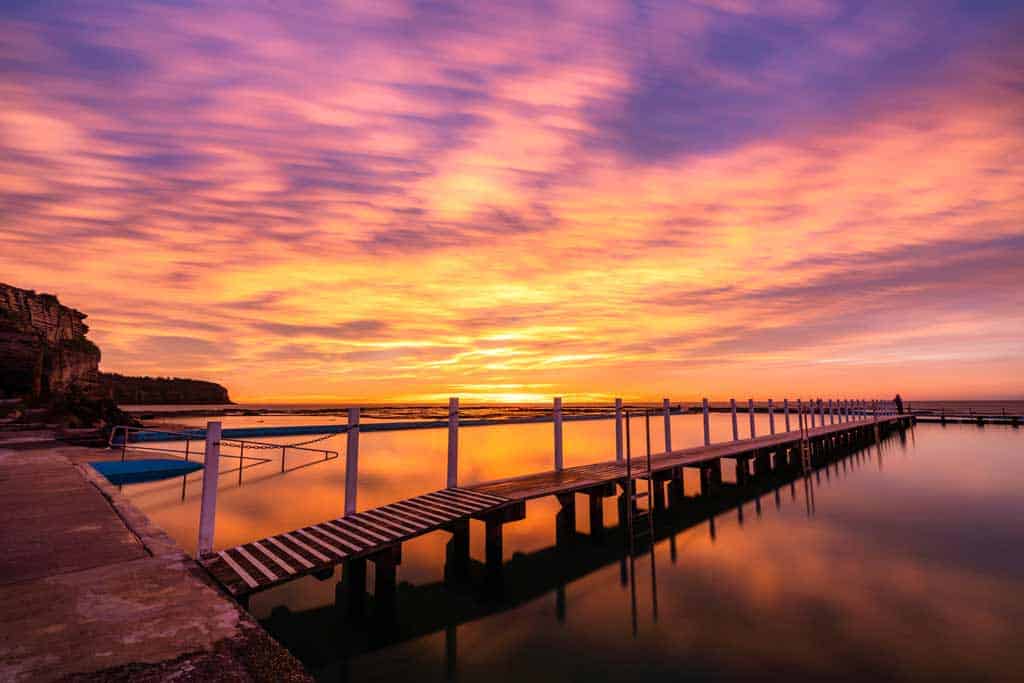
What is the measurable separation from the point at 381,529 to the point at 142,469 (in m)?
21.2

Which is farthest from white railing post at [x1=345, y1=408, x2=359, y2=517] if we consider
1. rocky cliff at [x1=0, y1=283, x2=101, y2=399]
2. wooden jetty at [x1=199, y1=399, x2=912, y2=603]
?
rocky cliff at [x1=0, y1=283, x2=101, y2=399]

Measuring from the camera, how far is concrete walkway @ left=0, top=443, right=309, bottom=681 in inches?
152

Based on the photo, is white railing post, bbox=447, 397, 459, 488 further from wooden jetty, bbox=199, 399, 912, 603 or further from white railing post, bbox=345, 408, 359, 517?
white railing post, bbox=345, 408, 359, 517

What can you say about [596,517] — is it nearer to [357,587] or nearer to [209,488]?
[357,587]

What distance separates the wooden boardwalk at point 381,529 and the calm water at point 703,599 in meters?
1.52

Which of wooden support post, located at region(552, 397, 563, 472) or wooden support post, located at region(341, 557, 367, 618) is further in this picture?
wooden support post, located at region(552, 397, 563, 472)

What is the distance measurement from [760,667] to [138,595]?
865 centimetres

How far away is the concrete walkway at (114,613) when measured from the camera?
3.86 m

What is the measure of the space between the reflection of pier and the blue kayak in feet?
59.0

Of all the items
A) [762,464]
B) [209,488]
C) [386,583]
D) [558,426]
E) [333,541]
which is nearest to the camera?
[209,488]

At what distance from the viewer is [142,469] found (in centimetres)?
2288

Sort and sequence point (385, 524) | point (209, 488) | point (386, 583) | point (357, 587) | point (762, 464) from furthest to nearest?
point (762, 464) < point (385, 524) < point (357, 587) < point (386, 583) < point (209, 488)

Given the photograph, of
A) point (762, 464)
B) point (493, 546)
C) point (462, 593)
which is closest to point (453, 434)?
point (493, 546)

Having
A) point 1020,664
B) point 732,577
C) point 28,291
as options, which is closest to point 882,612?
point 1020,664
